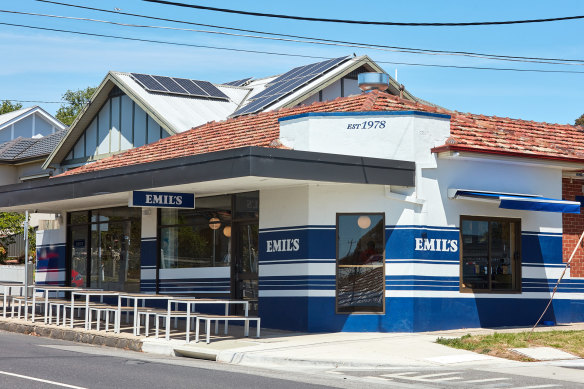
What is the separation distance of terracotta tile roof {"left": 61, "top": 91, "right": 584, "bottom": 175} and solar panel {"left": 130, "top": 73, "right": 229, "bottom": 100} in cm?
713

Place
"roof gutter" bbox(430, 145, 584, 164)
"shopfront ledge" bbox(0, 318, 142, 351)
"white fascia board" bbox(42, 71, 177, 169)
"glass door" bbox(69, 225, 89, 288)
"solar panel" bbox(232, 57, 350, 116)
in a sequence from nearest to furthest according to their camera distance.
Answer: "shopfront ledge" bbox(0, 318, 142, 351) → "roof gutter" bbox(430, 145, 584, 164) → "glass door" bbox(69, 225, 89, 288) → "solar panel" bbox(232, 57, 350, 116) → "white fascia board" bbox(42, 71, 177, 169)

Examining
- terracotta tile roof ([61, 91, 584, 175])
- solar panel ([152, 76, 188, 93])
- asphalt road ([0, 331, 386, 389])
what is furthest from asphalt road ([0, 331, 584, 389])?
solar panel ([152, 76, 188, 93])

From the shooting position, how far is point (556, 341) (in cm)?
1512

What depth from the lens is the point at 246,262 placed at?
18906 millimetres

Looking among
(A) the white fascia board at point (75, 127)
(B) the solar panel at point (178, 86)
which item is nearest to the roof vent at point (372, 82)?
(B) the solar panel at point (178, 86)

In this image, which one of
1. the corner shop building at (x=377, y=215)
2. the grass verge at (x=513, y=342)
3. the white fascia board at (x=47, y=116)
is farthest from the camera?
the white fascia board at (x=47, y=116)

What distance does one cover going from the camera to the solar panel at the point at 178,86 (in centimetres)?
3067

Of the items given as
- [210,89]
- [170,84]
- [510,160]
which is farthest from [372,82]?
[210,89]

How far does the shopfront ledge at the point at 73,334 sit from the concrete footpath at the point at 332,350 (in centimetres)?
44

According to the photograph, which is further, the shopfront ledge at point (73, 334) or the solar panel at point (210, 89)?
the solar panel at point (210, 89)

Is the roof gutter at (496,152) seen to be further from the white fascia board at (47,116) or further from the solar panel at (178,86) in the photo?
the white fascia board at (47,116)

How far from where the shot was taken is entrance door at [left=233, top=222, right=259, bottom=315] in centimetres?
1866

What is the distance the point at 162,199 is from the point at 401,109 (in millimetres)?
5385

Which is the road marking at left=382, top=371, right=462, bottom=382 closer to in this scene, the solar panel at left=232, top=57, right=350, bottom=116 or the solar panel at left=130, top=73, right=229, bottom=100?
the solar panel at left=232, top=57, right=350, bottom=116
